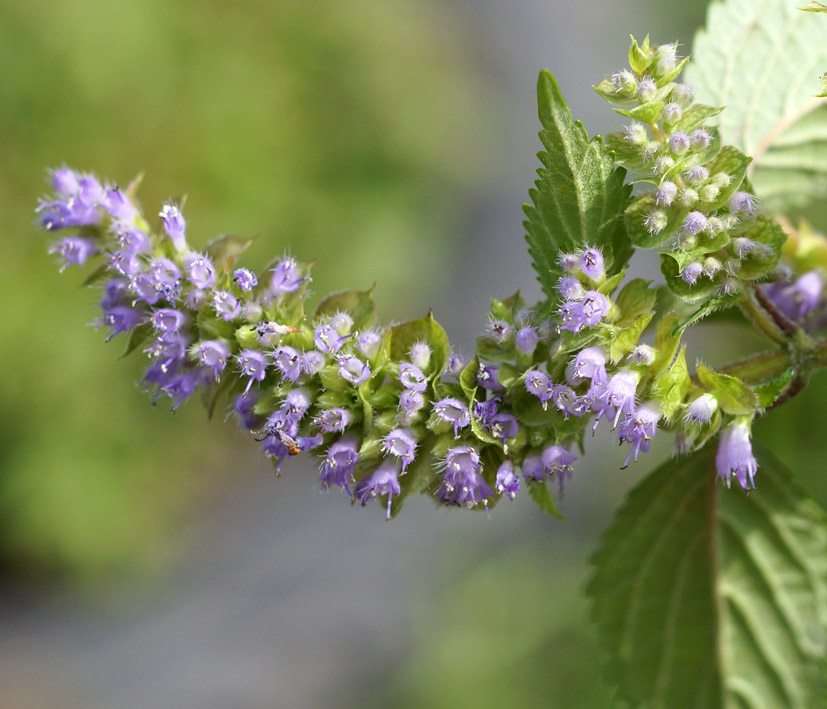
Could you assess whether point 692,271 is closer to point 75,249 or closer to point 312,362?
point 312,362

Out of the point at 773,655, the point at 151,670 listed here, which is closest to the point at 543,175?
the point at 773,655

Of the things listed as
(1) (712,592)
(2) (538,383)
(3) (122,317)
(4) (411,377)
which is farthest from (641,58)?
(1) (712,592)

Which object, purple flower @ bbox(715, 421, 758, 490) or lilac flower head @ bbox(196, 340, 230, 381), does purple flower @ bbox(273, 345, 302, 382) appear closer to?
lilac flower head @ bbox(196, 340, 230, 381)

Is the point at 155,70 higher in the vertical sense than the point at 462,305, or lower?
higher

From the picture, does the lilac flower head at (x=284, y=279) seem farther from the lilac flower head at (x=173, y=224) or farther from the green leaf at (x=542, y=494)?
the green leaf at (x=542, y=494)

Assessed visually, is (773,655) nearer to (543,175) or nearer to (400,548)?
(543,175)

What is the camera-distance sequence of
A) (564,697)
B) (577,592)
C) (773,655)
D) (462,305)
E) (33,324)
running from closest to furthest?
1. (773,655)
2. (564,697)
3. (577,592)
4. (33,324)
5. (462,305)

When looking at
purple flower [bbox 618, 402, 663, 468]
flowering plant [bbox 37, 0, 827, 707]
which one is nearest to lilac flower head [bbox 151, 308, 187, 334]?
flowering plant [bbox 37, 0, 827, 707]
